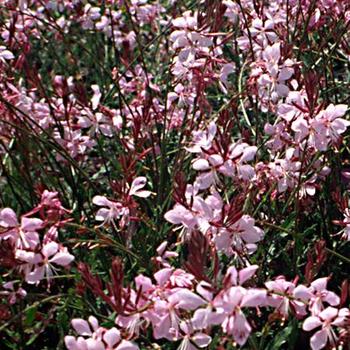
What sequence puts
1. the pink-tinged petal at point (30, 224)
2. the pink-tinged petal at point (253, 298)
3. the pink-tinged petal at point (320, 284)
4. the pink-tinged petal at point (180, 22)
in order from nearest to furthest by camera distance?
the pink-tinged petal at point (253, 298), the pink-tinged petal at point (320, 284), the pink-tinged petal at point (30, 224), the pink-tinged petal at point (180, 22)

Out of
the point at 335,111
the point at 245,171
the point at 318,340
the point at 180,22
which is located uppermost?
the point at 180,22

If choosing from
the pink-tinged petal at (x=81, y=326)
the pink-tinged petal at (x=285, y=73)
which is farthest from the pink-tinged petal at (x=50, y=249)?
the pink-tinged petal at (x=285, y=73)

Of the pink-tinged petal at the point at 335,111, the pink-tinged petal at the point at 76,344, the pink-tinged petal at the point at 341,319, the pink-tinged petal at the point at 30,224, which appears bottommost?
the pink-tinged petal at the point at 76,344

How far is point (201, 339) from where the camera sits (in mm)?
1798

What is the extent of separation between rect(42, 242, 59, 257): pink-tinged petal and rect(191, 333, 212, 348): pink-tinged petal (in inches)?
16.0

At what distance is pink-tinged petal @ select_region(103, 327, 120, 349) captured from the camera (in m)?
1.72

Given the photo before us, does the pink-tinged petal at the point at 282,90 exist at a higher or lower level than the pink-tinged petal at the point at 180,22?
lower

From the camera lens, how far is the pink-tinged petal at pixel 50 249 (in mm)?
1981

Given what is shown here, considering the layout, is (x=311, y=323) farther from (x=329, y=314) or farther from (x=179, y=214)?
(x=179, y=214)

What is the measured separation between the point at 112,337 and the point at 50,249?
0.35 meters

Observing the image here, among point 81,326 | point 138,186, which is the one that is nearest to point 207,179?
point 138,186

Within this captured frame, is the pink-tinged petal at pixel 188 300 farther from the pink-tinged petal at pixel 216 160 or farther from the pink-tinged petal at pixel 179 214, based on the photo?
the pink-tinged petal at pixel 216 160

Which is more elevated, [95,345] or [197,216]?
[197,216]

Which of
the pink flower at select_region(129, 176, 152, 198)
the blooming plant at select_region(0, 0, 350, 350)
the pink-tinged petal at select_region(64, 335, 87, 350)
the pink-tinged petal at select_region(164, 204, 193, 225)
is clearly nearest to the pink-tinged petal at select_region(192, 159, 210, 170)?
the blooming plant at select_region(0, 0, 350, 350)
